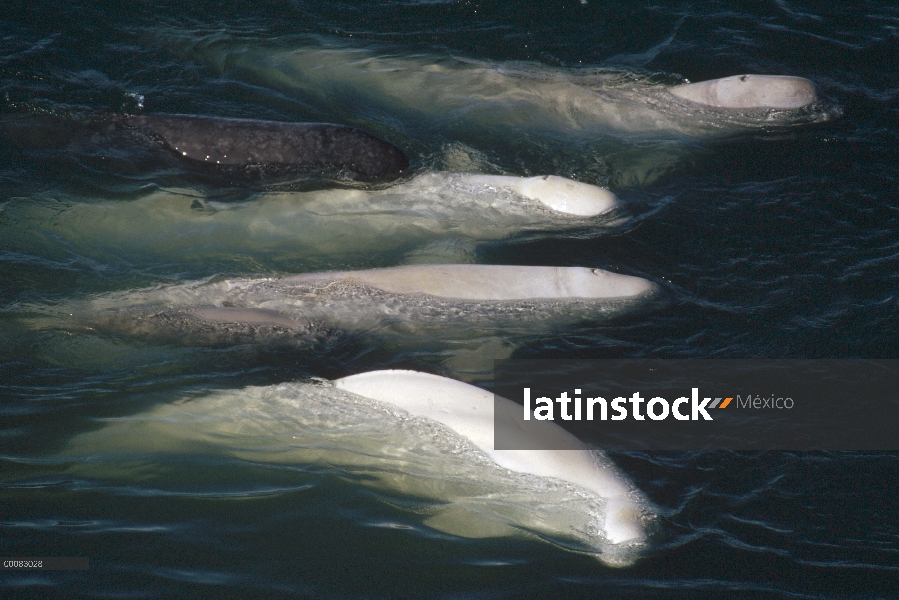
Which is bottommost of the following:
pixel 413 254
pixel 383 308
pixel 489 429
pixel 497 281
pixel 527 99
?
pixel 489 429

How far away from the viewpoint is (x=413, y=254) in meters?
7.92

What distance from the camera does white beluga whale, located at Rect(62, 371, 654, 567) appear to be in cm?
523

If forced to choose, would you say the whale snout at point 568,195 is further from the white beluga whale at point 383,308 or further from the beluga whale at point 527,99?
the white beluga whale at point 383,308

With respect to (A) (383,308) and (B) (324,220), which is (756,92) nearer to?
(B) (324,220)

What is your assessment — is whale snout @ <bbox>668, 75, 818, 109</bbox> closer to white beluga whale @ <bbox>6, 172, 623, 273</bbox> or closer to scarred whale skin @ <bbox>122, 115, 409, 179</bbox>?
white beluga whale @ <bbox>6, 172, 623, 273</bbox>

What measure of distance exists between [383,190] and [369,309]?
6.01 feet

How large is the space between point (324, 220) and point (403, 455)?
3.21 meters

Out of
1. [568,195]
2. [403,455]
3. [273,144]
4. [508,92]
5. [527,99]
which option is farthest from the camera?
[508,92]

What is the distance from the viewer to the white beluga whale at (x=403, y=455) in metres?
5.23

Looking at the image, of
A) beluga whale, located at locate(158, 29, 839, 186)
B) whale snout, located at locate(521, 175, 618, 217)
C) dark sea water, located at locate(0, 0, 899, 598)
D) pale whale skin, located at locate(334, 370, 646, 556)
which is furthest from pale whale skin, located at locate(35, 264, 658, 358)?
beluga whale, located at locate(158, 29, 839, 186)

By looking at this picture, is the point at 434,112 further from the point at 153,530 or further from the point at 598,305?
the point at 153,530

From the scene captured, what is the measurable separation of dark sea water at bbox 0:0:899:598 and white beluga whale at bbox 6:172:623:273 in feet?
0.15

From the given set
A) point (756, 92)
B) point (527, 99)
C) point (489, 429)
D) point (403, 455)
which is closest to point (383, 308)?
point (403, 455)

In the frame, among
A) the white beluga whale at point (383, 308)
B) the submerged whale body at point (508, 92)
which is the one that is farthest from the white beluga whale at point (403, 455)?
the submerged whale body at point (508, 92)
